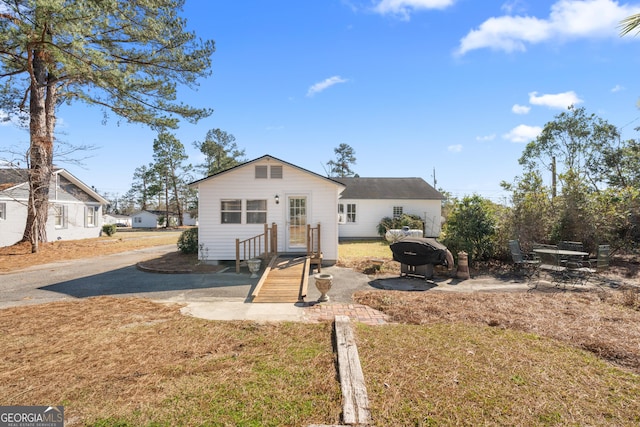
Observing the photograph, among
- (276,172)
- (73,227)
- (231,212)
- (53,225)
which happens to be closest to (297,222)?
(276,172)

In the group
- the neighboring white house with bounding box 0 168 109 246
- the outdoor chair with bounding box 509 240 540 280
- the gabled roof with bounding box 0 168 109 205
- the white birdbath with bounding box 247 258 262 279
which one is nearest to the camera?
the outdoor chair with bounding box 509 240 540 280

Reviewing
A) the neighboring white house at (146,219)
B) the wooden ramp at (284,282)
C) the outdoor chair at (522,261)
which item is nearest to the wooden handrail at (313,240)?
the wooden ramp at (284,282)

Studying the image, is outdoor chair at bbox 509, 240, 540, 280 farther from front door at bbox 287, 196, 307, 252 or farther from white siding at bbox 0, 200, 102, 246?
white siding at bbox 0, 200, 102, 246

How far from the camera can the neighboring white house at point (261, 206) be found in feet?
35.9

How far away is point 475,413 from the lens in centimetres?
279

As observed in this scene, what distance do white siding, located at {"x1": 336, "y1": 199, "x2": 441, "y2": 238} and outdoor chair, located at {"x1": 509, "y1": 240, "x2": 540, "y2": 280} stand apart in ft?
37.5

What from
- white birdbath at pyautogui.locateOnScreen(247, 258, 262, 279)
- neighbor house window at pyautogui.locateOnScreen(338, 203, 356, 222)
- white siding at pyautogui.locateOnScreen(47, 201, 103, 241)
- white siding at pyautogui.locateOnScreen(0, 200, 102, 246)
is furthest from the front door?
white siding at pyautogui.locateOnScreen(47, 201, 103, 241)

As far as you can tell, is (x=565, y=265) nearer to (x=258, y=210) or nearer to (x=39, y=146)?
(x=258, y=210)

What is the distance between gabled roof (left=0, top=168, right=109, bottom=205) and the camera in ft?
46.6

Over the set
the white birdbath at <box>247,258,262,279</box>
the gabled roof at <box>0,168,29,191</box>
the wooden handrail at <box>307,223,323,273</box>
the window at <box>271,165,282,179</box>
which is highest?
the gabled roof at <box>0,168,29,191</box>

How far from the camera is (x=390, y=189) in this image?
22.8 m

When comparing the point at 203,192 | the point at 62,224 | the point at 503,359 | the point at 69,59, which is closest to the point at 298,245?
the point at 203,192

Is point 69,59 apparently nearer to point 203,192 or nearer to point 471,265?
point 203,192

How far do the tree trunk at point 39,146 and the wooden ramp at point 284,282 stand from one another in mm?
13685
